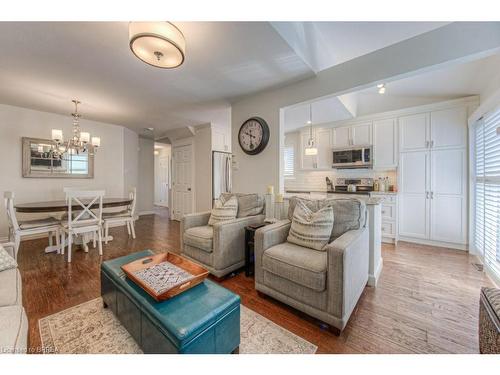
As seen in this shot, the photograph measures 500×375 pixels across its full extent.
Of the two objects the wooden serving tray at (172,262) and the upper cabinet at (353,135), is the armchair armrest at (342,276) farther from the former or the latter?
the upper cabinet at (353,135)

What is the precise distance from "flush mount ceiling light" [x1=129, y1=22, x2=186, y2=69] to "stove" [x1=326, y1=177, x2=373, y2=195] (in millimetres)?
3916

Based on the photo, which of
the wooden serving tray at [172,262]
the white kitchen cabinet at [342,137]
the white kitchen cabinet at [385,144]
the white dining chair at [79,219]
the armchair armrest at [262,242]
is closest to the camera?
the wooden serving tray at [172,262]

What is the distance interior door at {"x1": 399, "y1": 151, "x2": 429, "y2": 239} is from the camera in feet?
11.6

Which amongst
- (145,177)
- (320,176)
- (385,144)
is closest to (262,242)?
(385,144)

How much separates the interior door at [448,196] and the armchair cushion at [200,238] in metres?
3.76

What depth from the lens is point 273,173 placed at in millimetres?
2975

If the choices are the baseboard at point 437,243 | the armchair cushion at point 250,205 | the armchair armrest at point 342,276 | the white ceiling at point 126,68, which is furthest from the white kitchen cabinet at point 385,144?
the armchair armrest at point 342,276

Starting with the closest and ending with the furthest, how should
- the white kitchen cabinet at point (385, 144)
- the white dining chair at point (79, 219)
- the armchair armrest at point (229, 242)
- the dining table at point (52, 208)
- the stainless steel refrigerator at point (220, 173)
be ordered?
the armchair armrest at point (229, 242) → the dining table at point (52, 208) → the white dining chair at point (79, 219) → the white kitchen cabinet at point (385, 144) → the stainless steel refrigerator at point (220, 173)

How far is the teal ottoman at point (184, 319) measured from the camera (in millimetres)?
1007

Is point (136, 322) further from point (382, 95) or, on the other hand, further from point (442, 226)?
point (382, 95)

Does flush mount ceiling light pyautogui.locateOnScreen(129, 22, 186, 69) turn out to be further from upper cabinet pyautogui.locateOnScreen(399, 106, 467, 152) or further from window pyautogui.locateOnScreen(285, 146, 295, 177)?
window pyautogui.locateOnScreen(285, 146, 295, 177)

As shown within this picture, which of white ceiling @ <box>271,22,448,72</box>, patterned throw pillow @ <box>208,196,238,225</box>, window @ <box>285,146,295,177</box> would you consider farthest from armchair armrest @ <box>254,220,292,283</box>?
window @ <box>285,146,295,177</box>

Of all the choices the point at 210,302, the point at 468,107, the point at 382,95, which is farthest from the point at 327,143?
the point at 210,302
